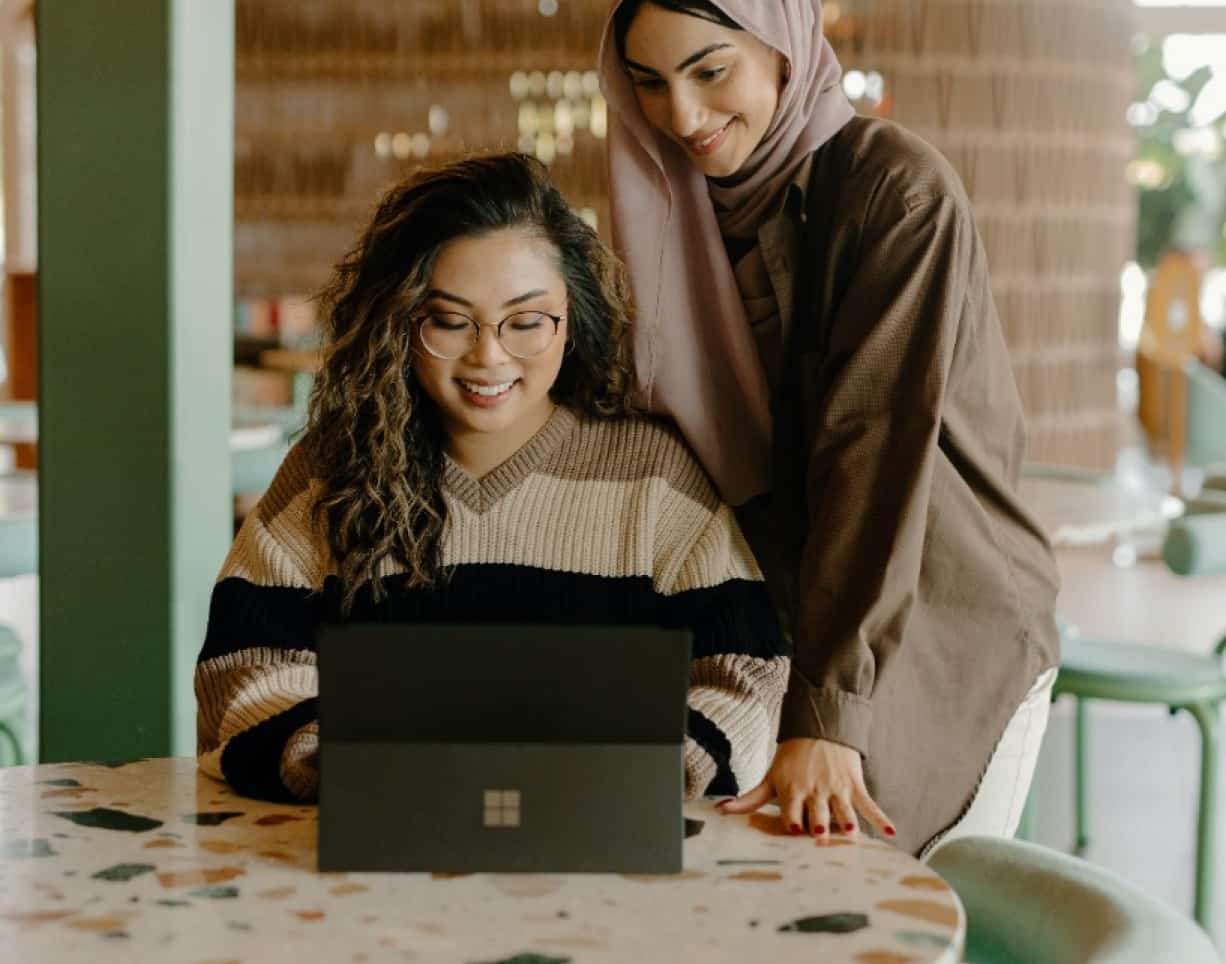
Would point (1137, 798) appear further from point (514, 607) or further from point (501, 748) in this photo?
point (501, 748)

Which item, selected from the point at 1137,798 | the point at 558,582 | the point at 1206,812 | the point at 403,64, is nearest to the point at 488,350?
the point at 558,582

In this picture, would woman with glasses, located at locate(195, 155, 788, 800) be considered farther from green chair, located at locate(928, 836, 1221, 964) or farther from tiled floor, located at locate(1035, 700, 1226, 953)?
tiled floor, located at locate(1035, 700, 1226, 953)

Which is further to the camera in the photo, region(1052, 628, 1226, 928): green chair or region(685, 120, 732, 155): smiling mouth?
region(1052, 628, 1226, 928): green chair

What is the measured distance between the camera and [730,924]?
1.14 m

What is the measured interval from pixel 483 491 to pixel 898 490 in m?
0.41

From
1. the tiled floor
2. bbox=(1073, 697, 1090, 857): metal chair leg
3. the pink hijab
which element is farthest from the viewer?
bbox=(1073, 697, 1090, 857): metal chair leg

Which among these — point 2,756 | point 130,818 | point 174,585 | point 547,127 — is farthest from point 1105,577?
point 130,818

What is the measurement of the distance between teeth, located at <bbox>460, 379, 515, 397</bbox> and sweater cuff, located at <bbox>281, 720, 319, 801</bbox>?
40cm

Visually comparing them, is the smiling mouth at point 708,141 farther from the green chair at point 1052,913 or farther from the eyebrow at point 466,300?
the green chair at point 1052,913

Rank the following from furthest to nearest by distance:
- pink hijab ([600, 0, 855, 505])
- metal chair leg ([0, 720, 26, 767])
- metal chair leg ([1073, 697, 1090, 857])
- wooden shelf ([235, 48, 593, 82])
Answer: wooden shelf ([235, 48, 593, 82]) < metal chair leg ([1073, 697, 1090, 857]) < metal chair leg ([0, 720, 26, 767]) < pink hijab ([600, 0, 855, 505])

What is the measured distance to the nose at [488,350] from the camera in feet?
5.37

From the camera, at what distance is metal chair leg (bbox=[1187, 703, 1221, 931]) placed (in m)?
3.08

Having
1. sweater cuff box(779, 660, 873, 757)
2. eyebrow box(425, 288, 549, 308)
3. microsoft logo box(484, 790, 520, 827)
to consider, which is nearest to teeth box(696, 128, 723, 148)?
eyebrow box(425, 288, 549, 308)

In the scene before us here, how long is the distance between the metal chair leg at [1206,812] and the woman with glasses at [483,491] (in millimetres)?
1781
